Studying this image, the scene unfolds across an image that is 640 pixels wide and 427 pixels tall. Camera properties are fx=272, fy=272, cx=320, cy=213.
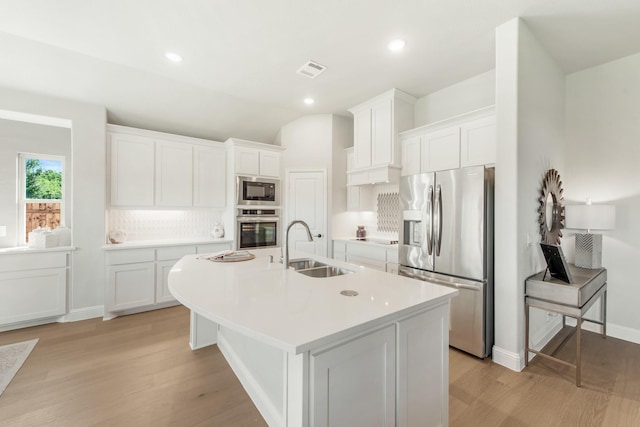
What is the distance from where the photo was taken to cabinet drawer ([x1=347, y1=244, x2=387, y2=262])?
3504 mm

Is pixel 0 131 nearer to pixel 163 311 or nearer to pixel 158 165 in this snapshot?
pixel 158 165

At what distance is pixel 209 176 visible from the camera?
424 centimetres

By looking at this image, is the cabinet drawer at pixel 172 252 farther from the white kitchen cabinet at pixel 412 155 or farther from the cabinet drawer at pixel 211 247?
the white kitchen cabinet at pixel 412 155

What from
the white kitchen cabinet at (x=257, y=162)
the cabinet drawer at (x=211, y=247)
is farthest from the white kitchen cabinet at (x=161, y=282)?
the white kitchen cabinet at (x=257, y=162)

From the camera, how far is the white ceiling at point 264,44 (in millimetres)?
2133

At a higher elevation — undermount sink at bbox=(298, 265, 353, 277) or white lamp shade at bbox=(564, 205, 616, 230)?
white lamp shade at bbox=(564, 205, 616, 230)

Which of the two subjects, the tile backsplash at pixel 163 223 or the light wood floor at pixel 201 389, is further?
the tile backsplash at pixel 163 223

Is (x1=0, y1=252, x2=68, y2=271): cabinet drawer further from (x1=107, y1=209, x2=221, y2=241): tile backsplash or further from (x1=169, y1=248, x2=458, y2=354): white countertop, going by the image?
(x1=169, y1=248, x2=458, y2=354): white countertop

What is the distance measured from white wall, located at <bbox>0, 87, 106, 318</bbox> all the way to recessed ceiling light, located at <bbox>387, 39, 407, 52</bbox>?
3470 millimetres

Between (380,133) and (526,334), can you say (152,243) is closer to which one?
(380,133)

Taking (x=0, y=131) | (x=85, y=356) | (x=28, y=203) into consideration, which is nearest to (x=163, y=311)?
(x=85, y=356)

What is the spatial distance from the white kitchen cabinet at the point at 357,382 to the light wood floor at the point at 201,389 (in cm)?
88

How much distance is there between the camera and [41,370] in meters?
2.23

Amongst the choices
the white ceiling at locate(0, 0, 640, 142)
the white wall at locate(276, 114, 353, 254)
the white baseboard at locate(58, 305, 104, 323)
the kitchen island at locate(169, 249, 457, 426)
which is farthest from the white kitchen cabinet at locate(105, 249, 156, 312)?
Answer: the white wall at locate(276, 114, 353, 254)
